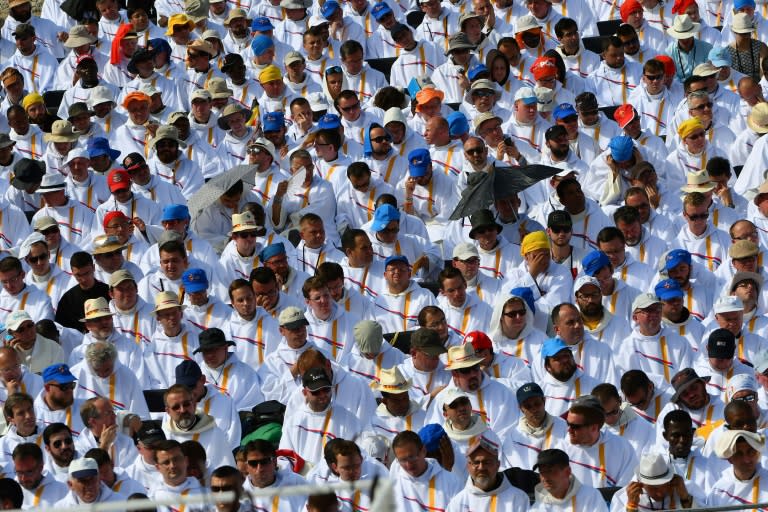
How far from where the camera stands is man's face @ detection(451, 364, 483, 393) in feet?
36.3

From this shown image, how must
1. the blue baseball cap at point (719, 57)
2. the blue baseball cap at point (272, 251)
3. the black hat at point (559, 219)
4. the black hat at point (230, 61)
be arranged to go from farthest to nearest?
the black hat at point (230, 61) → the blue baseball cap at point (719, 57) → the blue baseball cap at point (272, 251) → the black hat at point (559, 219)

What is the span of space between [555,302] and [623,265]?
71 cm

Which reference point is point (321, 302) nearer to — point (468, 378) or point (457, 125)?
point (468, 378)

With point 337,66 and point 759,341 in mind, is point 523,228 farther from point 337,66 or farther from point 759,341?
point 337,66

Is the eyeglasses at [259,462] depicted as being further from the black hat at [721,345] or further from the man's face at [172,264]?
the man's face at [172,264]

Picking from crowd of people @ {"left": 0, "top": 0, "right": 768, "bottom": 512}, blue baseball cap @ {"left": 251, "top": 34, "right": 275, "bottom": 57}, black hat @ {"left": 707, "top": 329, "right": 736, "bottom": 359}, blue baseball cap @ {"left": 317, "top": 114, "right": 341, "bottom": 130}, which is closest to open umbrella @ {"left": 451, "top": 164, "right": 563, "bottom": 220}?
crowd of people @ {"left": 0, "top": 0, "right": 768, "bottom": 512}

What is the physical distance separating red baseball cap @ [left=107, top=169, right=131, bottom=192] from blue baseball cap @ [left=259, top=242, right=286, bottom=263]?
1.71 m

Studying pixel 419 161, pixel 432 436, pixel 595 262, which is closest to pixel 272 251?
pixel 419 161

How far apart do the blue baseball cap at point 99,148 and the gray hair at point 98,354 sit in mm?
3230

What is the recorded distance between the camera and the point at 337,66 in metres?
15.8

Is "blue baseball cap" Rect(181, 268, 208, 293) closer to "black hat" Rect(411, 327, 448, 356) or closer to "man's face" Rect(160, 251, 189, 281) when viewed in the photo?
"man's face" Rect(160, 251, 189, 281)

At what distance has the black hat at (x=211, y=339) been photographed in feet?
38.8

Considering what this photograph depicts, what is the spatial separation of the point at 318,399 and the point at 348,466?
112cm

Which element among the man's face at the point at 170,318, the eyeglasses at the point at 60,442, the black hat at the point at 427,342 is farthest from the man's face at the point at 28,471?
the black hat at the point at 427,342
